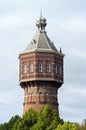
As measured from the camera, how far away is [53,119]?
59438 millimetres

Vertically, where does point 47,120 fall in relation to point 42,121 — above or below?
above

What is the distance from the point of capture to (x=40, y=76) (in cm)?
6719

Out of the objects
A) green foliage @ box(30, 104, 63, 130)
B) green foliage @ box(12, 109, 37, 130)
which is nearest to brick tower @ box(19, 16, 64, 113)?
green foliage @ box(12, 109, 37, 130)

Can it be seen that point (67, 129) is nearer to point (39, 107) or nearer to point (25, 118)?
point (25, 118)

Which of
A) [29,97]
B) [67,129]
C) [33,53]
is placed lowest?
[67,129]

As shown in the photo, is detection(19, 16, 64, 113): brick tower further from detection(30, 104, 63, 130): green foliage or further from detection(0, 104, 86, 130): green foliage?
detection(30, 104, 63, 130): green foliage

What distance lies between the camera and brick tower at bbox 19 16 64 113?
221 ft

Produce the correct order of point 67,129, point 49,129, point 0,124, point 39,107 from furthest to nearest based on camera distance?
point 0,124
point 39,107
point 49,129
point 67,129

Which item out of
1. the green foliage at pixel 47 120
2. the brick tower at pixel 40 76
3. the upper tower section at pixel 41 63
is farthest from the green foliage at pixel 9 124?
the green foliage at pixel 47 120

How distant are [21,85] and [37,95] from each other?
252 cm

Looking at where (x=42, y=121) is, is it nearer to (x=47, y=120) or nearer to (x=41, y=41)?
(x=47, y=120)

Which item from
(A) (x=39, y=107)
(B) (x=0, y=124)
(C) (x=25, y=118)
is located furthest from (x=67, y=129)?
(B) (x=0, y=124)

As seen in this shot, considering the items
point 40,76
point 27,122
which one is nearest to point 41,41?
point 40,76

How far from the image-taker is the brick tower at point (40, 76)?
67.5m
